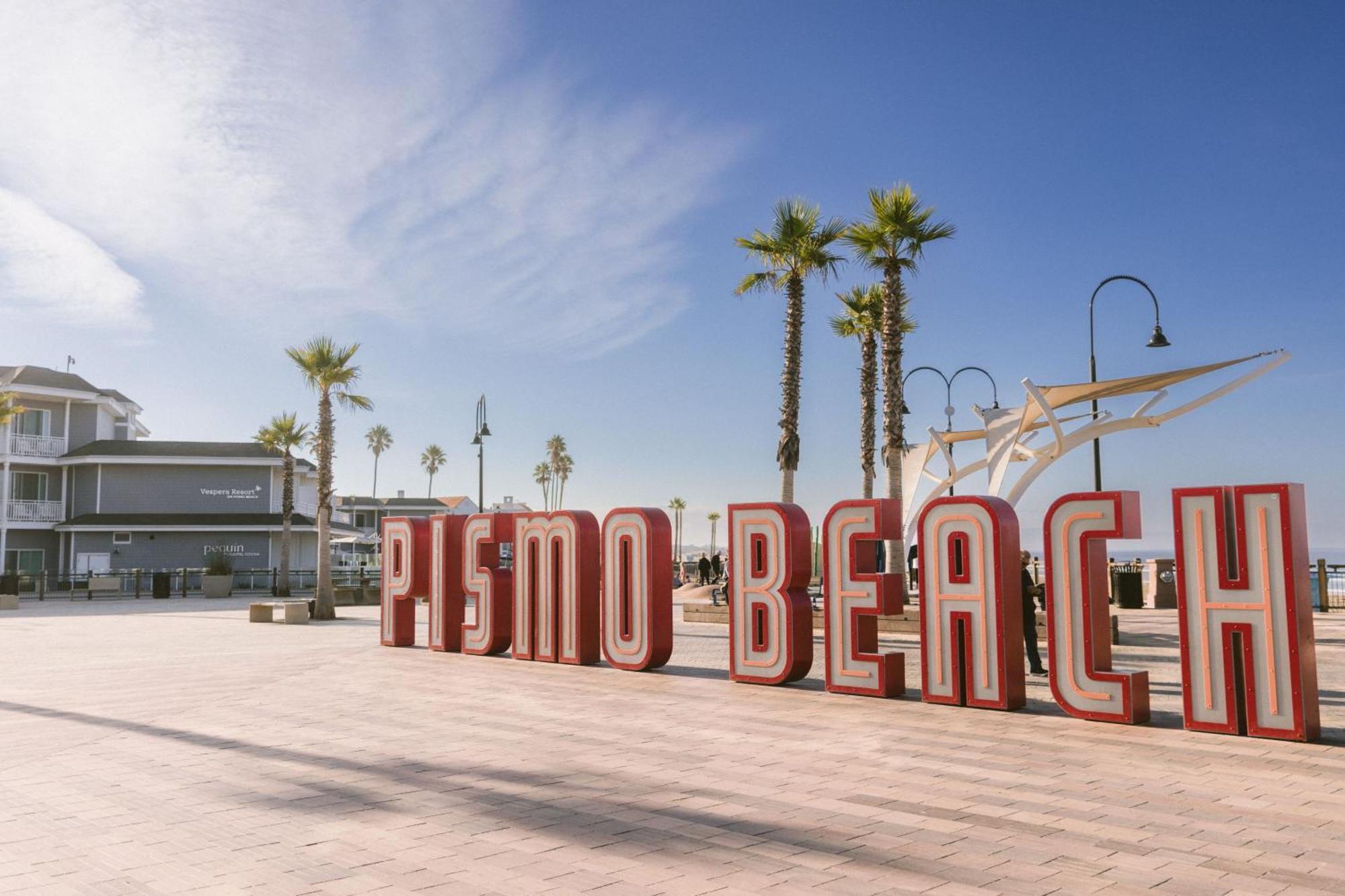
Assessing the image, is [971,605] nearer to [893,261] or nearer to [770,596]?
[770,596]

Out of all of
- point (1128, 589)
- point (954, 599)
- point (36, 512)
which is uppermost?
point (36, 512)

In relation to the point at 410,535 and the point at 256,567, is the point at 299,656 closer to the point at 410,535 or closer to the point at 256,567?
the point at 410,535

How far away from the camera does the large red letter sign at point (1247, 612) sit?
926 centimetres

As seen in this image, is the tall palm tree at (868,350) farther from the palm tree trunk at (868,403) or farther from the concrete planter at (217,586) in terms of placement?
the concrete planter at (217,586)

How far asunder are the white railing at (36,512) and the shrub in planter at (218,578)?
817cm

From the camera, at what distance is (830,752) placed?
29.1 ft

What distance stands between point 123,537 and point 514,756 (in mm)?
45745

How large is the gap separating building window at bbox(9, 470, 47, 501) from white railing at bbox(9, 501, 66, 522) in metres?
0.99

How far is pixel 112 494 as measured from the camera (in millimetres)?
47750

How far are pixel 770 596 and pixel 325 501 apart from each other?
20234mm

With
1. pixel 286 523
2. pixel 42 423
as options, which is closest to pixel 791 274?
pixel 286 523

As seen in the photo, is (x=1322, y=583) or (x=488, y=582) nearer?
(x=488, y=582)

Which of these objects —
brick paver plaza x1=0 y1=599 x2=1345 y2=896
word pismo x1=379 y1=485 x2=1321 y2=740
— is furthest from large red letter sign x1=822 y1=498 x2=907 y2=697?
brick paver plaza x1=0 y1=599 x2=1345 y2=896

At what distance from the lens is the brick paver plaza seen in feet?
18.1
